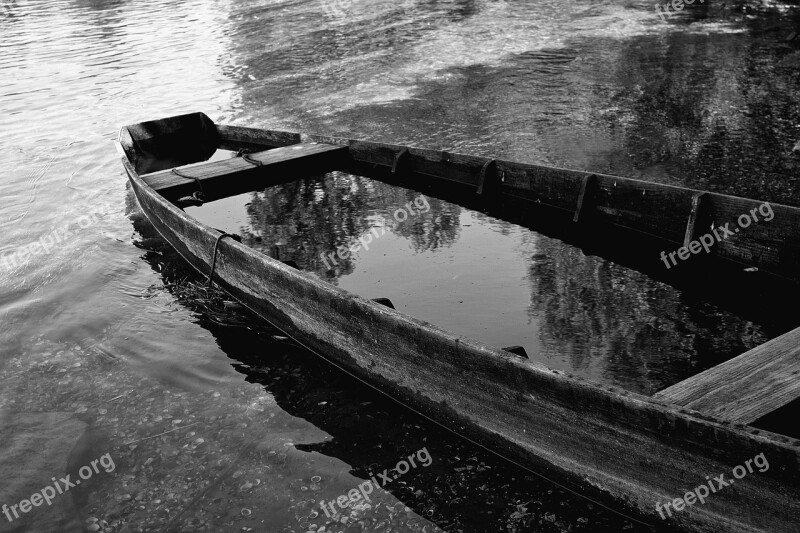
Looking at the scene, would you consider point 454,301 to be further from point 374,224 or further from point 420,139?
point 420,139

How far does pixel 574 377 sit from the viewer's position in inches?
154

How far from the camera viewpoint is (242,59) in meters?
19.9

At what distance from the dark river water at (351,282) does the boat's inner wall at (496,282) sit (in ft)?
0.10

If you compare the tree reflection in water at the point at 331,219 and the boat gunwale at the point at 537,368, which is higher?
the boat gunwale at the point at 537,368

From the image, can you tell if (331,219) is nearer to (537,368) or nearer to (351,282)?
(351,282)

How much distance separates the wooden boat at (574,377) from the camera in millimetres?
3449

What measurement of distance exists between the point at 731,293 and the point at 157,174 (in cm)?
703

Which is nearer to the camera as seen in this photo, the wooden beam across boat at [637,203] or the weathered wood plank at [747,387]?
the weathered wood plank at [747,387]

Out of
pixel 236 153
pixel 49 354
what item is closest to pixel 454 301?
pixel 49 354

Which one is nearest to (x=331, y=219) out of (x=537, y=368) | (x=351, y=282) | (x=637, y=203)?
(x=351, y=282)

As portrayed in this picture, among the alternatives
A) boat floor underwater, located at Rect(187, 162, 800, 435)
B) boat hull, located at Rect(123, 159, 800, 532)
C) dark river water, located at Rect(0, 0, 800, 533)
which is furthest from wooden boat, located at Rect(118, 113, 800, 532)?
boat floor underwater, located at Rect(187, 162, 800, 435)

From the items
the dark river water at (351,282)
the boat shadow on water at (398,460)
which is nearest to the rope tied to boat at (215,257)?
the dark river water at (351,282)

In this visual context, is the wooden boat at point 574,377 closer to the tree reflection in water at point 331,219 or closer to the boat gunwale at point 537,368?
the boat gunwale at point 537,368

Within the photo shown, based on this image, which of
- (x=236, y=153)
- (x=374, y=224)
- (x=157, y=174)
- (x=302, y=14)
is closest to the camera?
(x=374, y=224)
